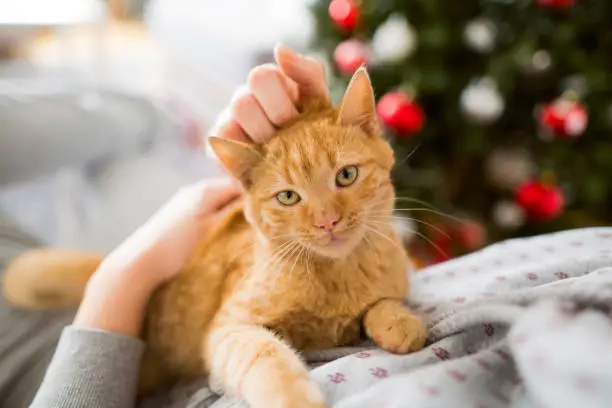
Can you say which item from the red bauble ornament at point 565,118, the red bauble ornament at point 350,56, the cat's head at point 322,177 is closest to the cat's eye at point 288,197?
the cat's head at point 322,177

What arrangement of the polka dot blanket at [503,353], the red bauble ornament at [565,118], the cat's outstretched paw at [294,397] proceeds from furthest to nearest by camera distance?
the red bauble ornament at [565,118] < the cat's outstretched paw at [294,397] < the polka dot blanket at [503,353]

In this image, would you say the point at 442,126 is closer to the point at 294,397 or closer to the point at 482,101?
the point at 482,101

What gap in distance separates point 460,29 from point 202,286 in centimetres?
Result: 158

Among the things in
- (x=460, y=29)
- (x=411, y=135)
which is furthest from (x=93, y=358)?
(x=460, y=29)

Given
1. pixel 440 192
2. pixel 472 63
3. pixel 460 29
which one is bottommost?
pixel 440 192

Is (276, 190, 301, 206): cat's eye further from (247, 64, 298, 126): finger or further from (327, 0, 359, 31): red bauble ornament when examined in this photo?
(327, 0, 359, 31): red bauble ornament

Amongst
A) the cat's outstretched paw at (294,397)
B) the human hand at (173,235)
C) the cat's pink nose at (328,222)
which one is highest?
the human hand at (173,235)

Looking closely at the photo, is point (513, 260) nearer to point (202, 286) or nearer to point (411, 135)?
point (202, 286)

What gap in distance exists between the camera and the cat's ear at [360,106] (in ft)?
2.68

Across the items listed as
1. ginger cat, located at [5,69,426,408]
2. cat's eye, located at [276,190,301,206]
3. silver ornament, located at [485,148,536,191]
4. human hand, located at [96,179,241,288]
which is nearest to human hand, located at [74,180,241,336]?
human hand, located at [96,179,241,288]

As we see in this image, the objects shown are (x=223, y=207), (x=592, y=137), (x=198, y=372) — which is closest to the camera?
(x=198, y=372)

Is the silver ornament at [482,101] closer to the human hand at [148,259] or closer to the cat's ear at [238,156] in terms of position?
the human hand at [148,259]

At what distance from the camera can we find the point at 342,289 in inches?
32.5

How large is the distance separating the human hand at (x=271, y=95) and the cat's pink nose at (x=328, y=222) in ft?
0.57
